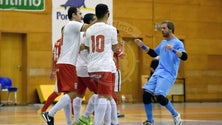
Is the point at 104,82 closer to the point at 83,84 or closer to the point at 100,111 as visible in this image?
the point at 100,111

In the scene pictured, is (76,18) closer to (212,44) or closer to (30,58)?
(30,58)

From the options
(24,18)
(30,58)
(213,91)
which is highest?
(24,18)

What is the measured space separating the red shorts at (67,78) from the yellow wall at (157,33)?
534 inches

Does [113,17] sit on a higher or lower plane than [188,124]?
higher

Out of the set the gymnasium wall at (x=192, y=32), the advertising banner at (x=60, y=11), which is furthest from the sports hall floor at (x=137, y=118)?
the gymnasium wall at (x=192, y=32)

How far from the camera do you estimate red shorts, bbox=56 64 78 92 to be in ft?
30.6

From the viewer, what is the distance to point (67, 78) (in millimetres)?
9359

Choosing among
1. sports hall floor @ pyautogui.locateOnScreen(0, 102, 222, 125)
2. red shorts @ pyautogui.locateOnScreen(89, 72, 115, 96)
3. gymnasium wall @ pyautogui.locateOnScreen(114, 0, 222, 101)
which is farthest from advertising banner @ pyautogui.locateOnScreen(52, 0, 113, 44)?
red shorts @ pyautogui.locateOnScreen(89, 72, 115, 96)

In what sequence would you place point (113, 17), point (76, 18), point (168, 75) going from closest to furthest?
1. point (76, 18)
2. point (168, 75)
3. point (113, 17)

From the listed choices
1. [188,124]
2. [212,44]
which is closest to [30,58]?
[212,44]

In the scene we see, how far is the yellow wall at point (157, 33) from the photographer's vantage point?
75.3ft

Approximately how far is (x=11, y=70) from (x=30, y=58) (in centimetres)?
94

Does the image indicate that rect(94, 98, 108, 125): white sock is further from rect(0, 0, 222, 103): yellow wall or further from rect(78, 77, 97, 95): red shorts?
rect(0, 0, 222, 103): yellow wall

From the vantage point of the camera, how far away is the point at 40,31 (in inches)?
912
